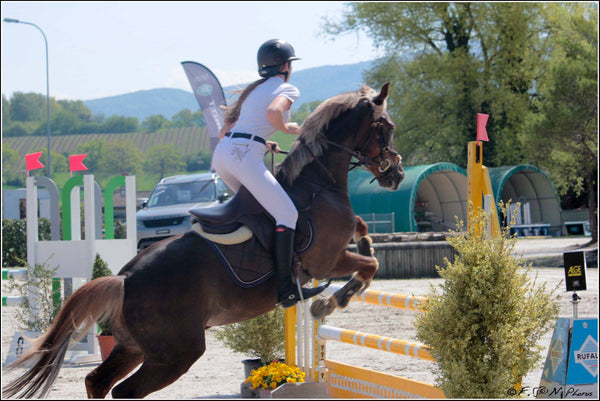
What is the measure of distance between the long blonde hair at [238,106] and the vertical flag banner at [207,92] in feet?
50.3

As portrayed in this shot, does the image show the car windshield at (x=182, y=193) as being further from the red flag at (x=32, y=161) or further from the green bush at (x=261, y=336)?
the green bush at (x=261, y=336)

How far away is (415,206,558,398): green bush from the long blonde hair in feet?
5.64

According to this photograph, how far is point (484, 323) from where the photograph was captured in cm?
391

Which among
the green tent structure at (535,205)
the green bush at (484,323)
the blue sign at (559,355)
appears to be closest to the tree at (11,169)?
the green tent structure at (535,205)

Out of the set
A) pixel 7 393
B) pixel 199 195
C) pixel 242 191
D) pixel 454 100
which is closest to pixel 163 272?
pixel 242 191

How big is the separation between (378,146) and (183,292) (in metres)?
1.75

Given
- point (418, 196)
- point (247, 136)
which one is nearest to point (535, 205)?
point (418, 196)

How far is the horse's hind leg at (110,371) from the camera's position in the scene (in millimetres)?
3957

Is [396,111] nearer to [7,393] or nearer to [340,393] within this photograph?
[340,393]

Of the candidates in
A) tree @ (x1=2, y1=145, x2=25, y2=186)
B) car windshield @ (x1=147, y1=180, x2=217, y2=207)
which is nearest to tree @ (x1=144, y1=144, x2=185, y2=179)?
tree @ (x1=2, y1=145, x2=25, y2=186)

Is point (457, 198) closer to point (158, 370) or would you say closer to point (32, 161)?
point (32, 161)

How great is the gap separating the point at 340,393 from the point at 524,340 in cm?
228

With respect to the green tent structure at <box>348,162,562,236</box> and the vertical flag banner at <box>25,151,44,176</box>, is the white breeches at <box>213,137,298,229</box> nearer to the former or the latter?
the vertical flag banner at <box>25,151,44,176</box>

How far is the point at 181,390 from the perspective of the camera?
6.29m
